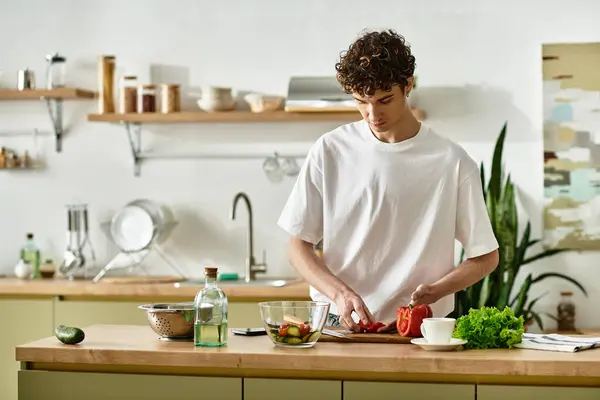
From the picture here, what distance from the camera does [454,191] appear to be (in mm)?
3014

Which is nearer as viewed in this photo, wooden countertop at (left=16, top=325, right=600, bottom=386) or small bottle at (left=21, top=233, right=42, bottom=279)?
wooden countertop at (left=16, top=325, right=600, bottom=386)

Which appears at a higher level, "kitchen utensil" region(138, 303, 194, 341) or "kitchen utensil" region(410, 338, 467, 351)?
"kitchen utensil" region(138, 303, 194, 341)

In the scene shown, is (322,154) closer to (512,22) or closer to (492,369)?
(492,369)

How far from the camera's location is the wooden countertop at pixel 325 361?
239cm

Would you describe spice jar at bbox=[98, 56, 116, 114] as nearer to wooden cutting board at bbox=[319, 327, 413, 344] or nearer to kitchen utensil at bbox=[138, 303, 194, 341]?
kitchen utensil at bbox=[138, 303, 194, 341]

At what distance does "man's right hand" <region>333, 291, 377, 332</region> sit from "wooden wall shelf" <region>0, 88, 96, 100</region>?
280 centimetres

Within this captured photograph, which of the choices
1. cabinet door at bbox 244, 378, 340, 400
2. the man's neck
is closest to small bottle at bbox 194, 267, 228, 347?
cabinet door at bbox 244, 378, 340, 400

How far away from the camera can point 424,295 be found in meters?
2.88

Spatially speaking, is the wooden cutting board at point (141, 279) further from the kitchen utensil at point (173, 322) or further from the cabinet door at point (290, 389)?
the cabinet door at point (290, 389)

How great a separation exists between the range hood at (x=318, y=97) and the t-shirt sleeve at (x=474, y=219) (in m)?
1.93

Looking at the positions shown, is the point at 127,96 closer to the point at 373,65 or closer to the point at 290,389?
the point at 373,65

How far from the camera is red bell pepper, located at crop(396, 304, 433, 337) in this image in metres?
2.72

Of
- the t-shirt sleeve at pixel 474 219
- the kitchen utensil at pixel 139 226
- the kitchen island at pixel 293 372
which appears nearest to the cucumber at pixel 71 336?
the kitchen island at pixel 293 372

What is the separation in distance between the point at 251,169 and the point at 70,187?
3.28 ft
